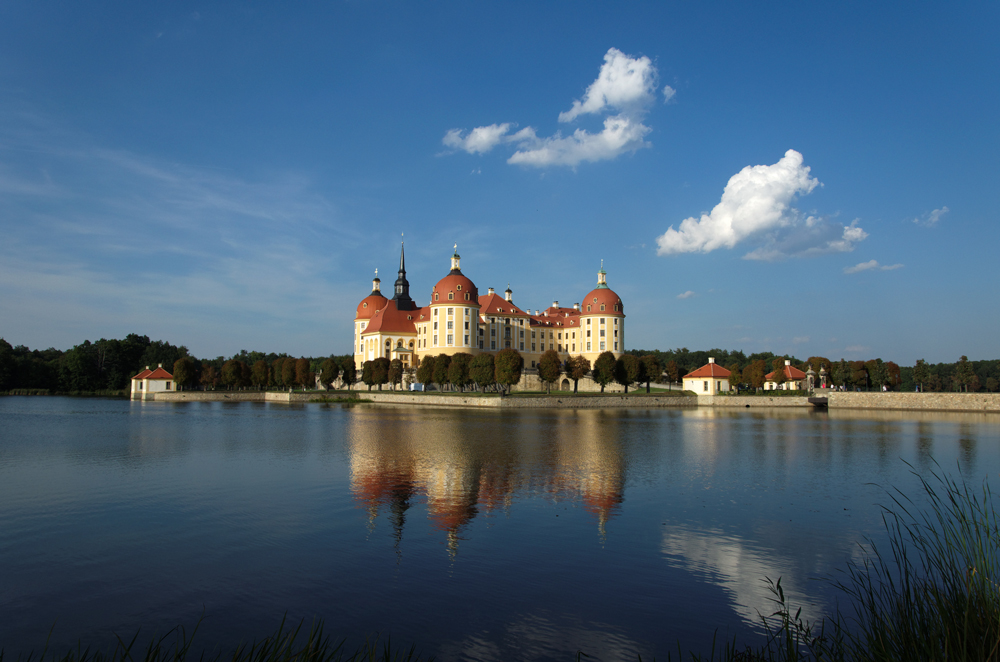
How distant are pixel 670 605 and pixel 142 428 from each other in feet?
102

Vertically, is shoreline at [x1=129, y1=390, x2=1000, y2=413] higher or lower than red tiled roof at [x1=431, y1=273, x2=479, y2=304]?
lower

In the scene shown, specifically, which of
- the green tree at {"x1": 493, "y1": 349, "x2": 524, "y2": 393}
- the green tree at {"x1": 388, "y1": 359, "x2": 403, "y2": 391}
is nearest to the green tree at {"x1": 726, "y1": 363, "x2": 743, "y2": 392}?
the green tree at {"x1": 493, "y1": 349, "x2": 524, "y2": 393}

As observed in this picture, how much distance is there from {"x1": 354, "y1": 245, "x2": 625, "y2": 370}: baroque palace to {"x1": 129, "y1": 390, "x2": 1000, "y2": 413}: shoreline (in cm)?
1381

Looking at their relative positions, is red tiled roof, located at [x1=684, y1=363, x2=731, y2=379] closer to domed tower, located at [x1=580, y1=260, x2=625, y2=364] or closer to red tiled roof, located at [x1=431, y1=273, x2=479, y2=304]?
domed tower, located at [x1=580, y1=260, x2=625, y2=364]

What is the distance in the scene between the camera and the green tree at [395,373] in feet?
238

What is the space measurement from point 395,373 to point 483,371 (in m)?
15.3

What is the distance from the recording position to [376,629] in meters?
6.78

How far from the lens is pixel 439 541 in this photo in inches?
397

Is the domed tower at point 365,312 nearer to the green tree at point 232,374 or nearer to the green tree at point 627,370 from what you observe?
the green tree at point 232,374

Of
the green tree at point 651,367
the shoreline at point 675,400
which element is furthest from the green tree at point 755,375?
the green tree at point 651,367

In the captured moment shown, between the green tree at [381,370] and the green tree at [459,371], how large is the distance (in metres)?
11.6

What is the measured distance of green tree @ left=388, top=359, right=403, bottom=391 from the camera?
72500 mm

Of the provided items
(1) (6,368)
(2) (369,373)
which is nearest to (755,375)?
(2) (369,373)

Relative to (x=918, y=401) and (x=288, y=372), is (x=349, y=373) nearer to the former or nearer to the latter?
(x=288, y=372)
